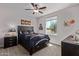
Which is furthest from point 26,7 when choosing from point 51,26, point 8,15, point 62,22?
point 62,22

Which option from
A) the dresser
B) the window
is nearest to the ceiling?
the window

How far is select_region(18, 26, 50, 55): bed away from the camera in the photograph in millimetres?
1491

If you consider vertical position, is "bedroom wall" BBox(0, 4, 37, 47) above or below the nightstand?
above

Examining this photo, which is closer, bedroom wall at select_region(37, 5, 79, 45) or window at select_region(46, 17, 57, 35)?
bedroom wall at select_region(37, 5, 79, 45)

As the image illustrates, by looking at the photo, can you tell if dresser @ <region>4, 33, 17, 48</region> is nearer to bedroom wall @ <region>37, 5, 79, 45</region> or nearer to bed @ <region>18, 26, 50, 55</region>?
bed @ <region>18, 26, 50, 55</region>

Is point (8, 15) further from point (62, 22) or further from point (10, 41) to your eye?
point (62, 22)

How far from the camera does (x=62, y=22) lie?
1.53 metres

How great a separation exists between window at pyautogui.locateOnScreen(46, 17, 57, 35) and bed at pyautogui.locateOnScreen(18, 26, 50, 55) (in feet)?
0.36

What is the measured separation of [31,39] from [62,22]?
1.91ft

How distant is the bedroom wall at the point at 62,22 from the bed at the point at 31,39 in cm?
12

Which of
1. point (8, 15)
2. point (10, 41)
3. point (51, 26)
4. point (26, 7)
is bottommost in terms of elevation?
point (10, 41)

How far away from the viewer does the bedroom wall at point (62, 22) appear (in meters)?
1.43

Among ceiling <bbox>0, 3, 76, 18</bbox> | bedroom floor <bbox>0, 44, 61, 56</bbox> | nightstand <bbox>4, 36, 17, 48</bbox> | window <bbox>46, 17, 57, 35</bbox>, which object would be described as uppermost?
ceiling <bbox>0, 3, 76, 18</bbox>

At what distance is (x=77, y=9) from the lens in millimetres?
1439
